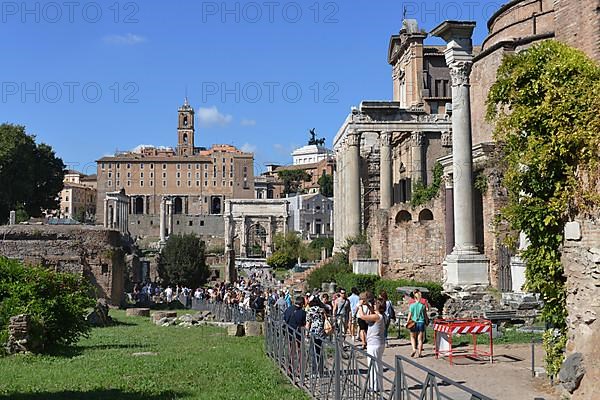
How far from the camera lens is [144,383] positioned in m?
10.4

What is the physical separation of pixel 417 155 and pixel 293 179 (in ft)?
353

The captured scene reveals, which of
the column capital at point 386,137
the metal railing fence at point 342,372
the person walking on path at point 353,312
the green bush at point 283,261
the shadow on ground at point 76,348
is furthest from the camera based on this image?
the green bush at point 283,261

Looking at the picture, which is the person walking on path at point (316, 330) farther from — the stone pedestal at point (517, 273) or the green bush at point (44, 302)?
the stone pedestal at point (517, 273)

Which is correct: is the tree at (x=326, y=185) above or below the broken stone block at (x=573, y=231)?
Answer: above

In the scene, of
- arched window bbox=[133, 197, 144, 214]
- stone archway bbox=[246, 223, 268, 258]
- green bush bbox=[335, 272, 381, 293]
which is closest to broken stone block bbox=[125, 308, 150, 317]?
green bush bbox=[335, 272, 381, 293]

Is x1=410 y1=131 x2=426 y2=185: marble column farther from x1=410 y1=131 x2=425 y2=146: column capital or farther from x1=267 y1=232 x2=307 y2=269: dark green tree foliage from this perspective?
x1=267 y1=232 x2=307 y2=269: dark green tree foliage

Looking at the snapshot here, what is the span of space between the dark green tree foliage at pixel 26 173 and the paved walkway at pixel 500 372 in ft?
175

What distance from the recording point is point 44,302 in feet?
48.3

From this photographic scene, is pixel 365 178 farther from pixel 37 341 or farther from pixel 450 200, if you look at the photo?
pixel 37 341

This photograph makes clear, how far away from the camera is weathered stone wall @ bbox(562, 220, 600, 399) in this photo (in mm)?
8203

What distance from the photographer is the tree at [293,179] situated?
467 feet

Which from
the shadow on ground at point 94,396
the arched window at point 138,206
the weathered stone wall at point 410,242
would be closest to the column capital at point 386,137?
the weathered stone wall at point 410,242

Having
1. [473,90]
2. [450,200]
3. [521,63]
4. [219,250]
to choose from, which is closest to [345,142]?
[473,90]

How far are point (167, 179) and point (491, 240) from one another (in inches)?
4386
